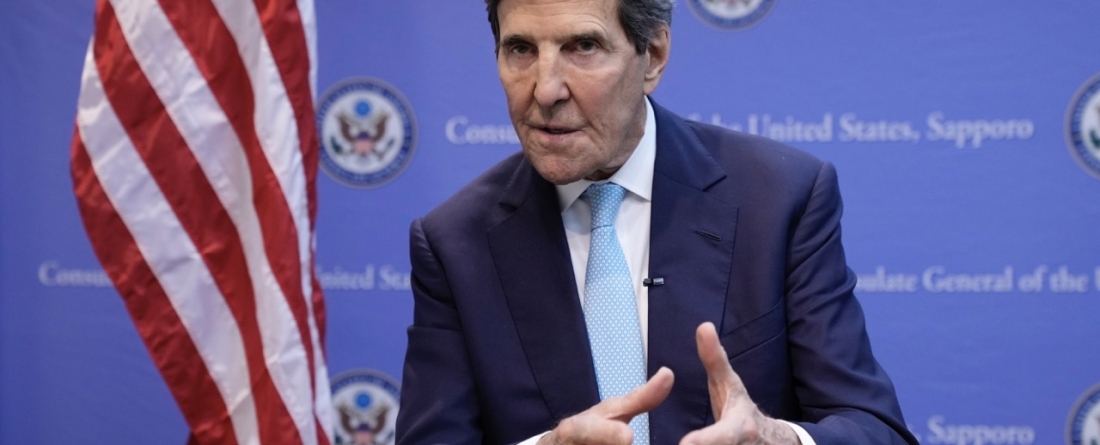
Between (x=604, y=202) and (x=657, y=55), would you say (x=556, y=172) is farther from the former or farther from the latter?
(x=657, y=55)

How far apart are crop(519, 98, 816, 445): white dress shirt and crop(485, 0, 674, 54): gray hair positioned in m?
0.17

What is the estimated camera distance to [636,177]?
1.70 meters

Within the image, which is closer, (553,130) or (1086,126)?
(553,130)

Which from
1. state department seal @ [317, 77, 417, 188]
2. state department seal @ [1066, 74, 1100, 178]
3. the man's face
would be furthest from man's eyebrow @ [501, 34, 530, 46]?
state department seal @ [1066, 74, 1100, 178]

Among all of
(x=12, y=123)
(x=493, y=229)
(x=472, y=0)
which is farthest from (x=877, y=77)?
(x=12, y=123)

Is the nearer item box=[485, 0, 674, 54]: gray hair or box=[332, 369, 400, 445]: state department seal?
box=[485, 0, 674, 54]: gray hair

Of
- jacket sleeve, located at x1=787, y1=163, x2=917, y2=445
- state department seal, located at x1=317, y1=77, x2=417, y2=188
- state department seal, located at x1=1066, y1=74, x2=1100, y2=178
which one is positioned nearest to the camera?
jacket sleeve, located at x1=787, y1=163, x2=917, y2=445

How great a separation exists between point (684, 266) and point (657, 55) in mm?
320

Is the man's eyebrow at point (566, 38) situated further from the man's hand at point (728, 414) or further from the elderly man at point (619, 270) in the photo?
the man's hand at point (728, 414)

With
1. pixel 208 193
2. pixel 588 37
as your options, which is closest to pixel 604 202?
pixel 588 37

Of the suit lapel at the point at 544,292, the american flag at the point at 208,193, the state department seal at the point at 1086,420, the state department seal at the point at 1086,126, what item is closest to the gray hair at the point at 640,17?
the suit lapel at the point at 544,292

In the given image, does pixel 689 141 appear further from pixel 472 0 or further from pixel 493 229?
pixel 472 0

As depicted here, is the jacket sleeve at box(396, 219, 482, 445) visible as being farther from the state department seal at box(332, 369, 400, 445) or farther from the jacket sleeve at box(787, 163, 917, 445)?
the state department seal at box(332, 369, 400, 445)

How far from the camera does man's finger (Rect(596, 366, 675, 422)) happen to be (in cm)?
130
